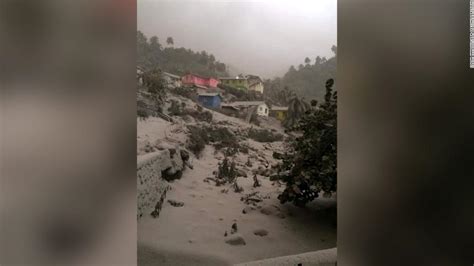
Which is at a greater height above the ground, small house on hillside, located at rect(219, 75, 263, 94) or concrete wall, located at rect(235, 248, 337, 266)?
small house on hillside, located at rect(219, 75, 263, 94)

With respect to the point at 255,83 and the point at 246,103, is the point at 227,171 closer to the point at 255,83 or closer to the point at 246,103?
the point at 246,103

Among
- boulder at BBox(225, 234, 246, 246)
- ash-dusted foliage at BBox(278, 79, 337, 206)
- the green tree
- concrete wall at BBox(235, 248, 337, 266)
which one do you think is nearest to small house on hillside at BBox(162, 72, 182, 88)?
the green tree

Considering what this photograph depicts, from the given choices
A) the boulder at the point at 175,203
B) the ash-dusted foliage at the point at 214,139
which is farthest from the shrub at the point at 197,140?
the boulder at the point at 175,203

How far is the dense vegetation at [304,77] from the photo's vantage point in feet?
5.53

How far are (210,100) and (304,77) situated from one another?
1.52ft

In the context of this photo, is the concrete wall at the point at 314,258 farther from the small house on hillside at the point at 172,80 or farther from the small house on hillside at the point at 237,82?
the small house on hillside at the point at 172,80

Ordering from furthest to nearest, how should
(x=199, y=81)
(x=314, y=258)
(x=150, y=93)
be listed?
(x=314, y=258), (x=199, y=81), (x=150, y=93)

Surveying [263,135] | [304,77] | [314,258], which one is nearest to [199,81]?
[263,135]

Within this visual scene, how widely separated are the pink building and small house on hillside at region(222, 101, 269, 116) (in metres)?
0.11

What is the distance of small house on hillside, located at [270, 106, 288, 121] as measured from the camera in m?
1.69

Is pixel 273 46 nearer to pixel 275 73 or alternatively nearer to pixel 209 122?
pixel 275 73

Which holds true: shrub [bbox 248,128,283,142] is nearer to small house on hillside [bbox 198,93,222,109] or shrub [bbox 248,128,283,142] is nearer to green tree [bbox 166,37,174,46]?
small house on hillside [bbox 198,93,222,109]

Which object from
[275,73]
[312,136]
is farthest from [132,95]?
[312,136]

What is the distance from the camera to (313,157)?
173cm
